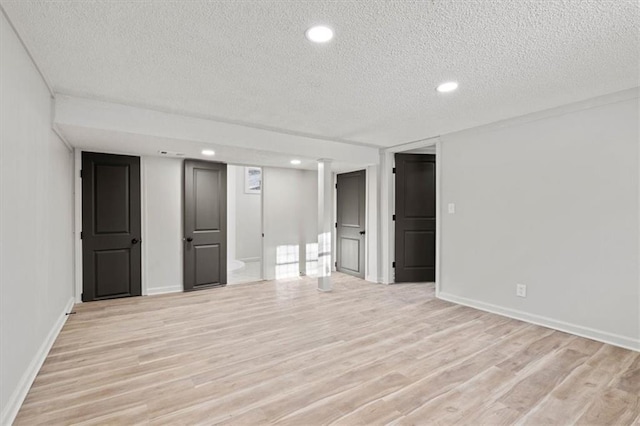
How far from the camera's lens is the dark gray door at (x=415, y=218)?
5.49m

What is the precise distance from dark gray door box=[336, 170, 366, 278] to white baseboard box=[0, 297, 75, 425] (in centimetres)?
441

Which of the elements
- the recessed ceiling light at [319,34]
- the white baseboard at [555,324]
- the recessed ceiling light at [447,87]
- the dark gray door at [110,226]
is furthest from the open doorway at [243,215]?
the recessed ceiling light at [319,34]

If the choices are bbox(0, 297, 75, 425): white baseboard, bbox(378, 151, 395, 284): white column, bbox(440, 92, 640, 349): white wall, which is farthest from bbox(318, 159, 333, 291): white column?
bbox(0, 297, 75, 425): white baseboard

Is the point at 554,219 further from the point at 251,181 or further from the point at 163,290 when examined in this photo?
the point at 251,181

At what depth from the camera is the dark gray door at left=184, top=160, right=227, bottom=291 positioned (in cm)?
500

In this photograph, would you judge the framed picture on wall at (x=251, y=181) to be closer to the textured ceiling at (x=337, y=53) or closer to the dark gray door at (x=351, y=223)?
the dark gray door at (x=351, y=223)

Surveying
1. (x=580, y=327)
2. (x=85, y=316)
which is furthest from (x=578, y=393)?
(x=85, y=316)

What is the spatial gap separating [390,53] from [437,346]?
8.35 feet

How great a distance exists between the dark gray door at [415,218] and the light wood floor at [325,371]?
1.56m

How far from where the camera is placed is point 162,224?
4875 mm

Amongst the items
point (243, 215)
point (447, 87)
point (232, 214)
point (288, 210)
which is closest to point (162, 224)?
point (288, 210)

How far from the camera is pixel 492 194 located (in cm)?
395

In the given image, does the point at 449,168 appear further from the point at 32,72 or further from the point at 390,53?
the point at 32,72

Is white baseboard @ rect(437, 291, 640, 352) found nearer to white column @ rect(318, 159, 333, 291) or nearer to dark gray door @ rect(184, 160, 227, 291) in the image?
white column @ rect(318, 159, 333, 291)
